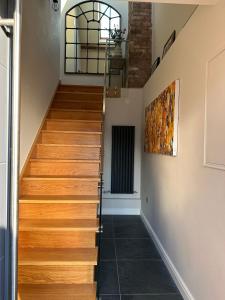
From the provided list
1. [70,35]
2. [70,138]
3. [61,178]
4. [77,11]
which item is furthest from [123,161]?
[77,11]

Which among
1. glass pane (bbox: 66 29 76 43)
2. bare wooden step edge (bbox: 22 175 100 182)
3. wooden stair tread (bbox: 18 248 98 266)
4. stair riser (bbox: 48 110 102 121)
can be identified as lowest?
wooden stair tread (bbox: 18 248 98 266)

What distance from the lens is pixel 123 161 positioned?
16.7 ft

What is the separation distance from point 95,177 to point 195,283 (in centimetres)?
154

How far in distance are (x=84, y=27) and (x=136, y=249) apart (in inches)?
213

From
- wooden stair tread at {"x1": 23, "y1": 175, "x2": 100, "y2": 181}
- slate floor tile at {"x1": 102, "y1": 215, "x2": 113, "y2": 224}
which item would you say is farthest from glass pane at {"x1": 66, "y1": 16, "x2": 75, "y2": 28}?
wooden stair tread at {"x1": 23, "y1": 175, "x2": 100, "y2": 181}

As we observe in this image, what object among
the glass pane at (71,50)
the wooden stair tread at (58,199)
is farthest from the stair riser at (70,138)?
the glass pane at (71,50)

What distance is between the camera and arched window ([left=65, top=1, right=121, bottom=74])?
657 centimetres

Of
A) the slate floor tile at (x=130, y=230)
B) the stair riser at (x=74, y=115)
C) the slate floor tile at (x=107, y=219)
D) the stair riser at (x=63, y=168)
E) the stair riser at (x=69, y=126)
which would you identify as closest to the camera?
the stair riser at (x=63, y=168)

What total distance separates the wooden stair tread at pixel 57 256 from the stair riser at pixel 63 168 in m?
1.05

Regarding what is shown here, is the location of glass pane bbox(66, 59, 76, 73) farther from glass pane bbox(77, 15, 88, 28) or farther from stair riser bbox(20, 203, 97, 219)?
stair riser bbox(20, 203, 97, 219)

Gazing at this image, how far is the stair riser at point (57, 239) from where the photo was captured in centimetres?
248

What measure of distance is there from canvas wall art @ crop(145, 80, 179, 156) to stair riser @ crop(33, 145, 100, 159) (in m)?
0.78

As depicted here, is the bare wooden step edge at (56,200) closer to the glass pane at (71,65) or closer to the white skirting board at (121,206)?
the white skirting board at (121,206)

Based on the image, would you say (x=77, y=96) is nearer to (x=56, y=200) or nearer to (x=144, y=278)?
(x=56, y=200)
